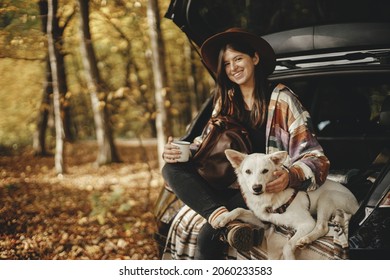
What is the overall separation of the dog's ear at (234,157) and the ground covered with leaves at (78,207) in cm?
138

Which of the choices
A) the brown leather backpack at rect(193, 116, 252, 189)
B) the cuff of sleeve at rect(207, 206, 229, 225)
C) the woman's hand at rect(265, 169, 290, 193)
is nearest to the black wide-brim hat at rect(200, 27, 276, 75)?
the brown leather backpack at rect(193, 116, 252, 189)

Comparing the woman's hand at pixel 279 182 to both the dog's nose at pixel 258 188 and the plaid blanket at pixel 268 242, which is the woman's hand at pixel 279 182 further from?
the plaid blanket at pixel 268 242

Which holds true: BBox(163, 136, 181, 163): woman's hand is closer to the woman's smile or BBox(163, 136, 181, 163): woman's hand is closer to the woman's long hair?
the woman's long hair

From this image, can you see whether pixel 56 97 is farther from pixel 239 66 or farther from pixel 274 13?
pixel 274 13

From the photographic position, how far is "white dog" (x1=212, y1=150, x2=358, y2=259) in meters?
2.24

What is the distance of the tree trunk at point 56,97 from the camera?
12.3 feet

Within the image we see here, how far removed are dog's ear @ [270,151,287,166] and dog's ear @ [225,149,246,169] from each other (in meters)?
0.17

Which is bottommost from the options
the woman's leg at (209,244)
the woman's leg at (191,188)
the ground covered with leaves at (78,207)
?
the ground covered with leaves at (78,207)

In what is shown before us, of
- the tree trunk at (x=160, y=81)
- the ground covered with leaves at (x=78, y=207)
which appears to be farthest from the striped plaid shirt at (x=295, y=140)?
the tree trunk at (x=160, y=81)

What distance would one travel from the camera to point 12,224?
3521mm

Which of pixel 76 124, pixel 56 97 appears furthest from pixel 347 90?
pixel 76 124
